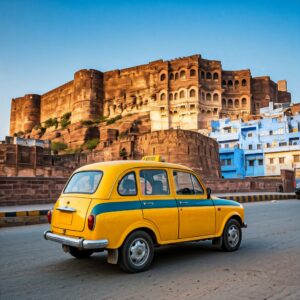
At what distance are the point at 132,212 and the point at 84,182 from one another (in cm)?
84

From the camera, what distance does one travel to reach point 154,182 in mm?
5223

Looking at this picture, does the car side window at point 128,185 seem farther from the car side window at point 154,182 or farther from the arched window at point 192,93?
the arched window at point 192,93

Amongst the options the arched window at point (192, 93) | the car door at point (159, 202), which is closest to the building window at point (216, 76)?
the arched window at point (192, 93)

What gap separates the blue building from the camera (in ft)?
155

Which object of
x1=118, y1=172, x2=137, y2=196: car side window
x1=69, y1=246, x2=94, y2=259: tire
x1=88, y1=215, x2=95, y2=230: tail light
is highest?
x1=118, y1=172, x2=137, y2=196: car side window

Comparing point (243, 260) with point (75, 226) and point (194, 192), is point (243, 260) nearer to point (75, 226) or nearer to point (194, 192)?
point (194, 192)

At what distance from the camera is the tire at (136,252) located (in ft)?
15.0

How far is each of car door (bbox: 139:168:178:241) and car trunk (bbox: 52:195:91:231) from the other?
761 millimetres

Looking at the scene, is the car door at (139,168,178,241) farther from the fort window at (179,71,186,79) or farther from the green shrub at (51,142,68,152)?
the fort window at (179,71,186,79)

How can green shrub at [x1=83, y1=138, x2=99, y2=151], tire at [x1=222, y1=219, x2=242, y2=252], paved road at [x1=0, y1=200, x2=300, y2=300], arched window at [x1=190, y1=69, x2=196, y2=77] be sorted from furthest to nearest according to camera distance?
1. arched window at [x1=190, y1=69, x2=196, y2=77]
2. green shrub at [x1=83, y1=138, x2=99, y2=151]
3. tire at [x1=222, y1=219, x2=242, y2=252]
4. paved road at [x1=0, y1=200, x2=300, y2=300]

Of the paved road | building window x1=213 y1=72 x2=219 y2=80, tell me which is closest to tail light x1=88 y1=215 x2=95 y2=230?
the paved road

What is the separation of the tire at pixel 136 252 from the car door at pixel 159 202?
24 cm

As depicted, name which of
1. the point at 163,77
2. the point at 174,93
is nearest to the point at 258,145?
the point at 174,93

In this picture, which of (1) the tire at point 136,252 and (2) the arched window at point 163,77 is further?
(2) the arched window at point 163,77
